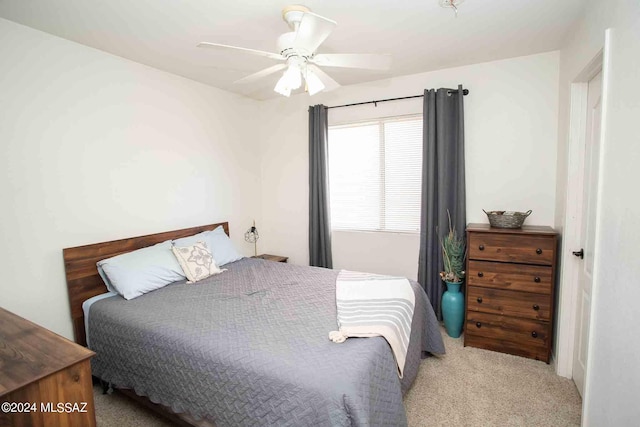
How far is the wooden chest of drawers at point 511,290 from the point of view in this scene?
8.10 ft

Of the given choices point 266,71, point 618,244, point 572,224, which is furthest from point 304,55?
point 572,224

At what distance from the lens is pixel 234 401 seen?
4.87 ft

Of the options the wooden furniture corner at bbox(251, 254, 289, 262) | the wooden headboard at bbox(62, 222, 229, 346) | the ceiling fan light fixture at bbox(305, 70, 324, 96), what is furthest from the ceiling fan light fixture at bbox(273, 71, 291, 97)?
the wooden furniture corner at bbox(251, 254, 289, 262)

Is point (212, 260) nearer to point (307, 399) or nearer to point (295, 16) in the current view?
point (307, 399)

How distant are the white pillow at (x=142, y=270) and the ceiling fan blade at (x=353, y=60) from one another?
200 centimetres

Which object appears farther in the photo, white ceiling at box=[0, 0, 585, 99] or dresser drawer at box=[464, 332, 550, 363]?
dresser drawer at box=[464, 332, 550, 363]

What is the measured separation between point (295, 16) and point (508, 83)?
2.15m

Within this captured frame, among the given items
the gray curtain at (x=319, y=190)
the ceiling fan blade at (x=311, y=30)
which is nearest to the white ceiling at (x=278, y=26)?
the ceiling fan blade at (x=311, y=30)

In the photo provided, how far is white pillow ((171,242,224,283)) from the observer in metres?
2.70

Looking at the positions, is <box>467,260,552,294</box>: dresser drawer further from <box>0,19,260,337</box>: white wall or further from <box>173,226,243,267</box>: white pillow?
<box>0,19,260,337</box>: white wall

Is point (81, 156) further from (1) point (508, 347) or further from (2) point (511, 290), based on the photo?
(1) point (508, 347)

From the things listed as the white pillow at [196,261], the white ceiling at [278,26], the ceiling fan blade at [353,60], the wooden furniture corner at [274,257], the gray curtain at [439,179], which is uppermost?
the white ceiling at [278,26]

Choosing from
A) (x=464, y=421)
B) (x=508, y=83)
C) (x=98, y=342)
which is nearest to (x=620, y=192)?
(x=464, y=421)

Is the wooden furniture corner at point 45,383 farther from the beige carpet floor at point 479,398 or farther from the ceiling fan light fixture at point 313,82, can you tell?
the ceiling fan light fixture at point 313,82
